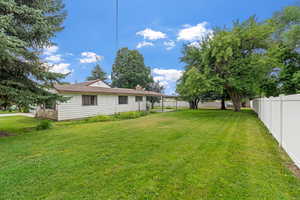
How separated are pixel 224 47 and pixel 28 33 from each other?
10978mm

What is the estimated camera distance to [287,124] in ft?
11.2

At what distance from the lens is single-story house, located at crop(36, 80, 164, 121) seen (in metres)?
10.5

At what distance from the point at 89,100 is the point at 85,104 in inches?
20.4

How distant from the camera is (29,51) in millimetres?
6352

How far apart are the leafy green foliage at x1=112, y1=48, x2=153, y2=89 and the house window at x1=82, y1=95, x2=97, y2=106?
19740 millimetres

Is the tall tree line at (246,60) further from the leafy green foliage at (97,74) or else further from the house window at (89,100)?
the leafy green foliage at (97,74)

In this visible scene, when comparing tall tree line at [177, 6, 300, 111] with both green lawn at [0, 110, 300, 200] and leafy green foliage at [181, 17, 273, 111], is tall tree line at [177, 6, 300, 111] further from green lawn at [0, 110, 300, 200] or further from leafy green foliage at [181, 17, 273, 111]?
green lawn at [0, 110, 300, 200]

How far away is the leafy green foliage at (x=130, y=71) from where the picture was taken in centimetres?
3194

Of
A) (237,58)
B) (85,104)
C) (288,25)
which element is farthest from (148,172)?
(288,25)

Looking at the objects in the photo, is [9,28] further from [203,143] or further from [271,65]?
[271,65]

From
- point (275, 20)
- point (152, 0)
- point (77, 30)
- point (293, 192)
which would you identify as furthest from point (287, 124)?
point (275, 20)

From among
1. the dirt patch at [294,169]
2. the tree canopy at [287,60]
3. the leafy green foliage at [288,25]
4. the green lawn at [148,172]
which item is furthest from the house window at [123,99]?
the leafy green foliage at [288,25]

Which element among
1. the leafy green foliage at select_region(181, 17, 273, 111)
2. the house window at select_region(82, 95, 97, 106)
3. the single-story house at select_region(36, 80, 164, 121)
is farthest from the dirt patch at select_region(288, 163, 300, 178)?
the house window at select_region(82, 95, 97, 106)

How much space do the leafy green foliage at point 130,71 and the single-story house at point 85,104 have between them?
15.7 m
